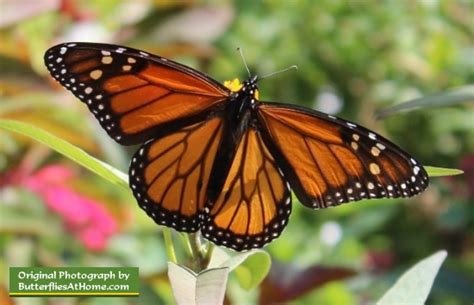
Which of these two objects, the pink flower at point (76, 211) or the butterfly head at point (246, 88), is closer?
the butterfly head at point (246, 88)

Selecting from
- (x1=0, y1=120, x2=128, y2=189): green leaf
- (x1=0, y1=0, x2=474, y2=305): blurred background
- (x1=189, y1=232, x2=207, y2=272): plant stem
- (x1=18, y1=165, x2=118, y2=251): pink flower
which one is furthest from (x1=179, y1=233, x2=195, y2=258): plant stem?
(x1=18, y1=165, x2=118, y2=251): pink flower

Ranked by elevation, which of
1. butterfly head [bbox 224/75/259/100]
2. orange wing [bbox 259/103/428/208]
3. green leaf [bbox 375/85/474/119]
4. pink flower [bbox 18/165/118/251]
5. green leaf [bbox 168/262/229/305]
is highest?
pink flower [bbox 18/165/118/251]

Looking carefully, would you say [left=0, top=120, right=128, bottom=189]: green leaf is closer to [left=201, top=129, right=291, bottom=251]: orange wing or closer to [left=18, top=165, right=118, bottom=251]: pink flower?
[left=201, top=129, right=291, bottom=251]: orange wing

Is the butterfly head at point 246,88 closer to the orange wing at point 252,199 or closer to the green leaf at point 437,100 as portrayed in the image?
the orange wing at point 252,199

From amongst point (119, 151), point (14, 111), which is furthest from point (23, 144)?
point (119, 151)

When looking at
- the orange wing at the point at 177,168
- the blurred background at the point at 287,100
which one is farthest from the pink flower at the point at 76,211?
the orange wing at the point at 177,168

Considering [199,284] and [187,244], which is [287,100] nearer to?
[187,244]
